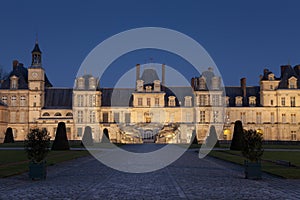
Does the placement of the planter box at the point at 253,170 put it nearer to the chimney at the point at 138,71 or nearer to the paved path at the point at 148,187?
the paved path at the point at 148,187

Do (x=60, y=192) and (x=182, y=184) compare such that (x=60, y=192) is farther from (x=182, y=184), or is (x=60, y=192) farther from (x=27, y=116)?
(x=27, y=116)

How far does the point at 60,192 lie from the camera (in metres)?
9.14

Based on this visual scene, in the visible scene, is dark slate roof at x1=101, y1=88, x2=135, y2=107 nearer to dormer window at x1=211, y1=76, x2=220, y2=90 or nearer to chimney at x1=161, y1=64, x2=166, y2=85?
chimney at x1=161, y1=64, x2=166, y2=85

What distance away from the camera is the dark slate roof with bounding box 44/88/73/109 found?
181 feet

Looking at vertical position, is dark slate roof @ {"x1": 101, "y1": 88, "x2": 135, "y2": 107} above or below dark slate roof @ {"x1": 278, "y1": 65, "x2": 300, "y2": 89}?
below

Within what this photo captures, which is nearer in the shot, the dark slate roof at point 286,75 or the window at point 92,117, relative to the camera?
the dark slate roof at point 286,75

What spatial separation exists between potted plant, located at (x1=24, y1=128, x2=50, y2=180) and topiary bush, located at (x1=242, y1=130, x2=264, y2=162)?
5519 millimetres

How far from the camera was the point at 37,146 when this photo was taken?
1185 centimetres

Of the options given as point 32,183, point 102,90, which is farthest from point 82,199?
point 102,90

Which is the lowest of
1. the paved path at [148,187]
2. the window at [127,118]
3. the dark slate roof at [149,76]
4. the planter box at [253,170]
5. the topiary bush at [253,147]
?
the paved path at [148,187]

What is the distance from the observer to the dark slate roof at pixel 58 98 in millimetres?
55031

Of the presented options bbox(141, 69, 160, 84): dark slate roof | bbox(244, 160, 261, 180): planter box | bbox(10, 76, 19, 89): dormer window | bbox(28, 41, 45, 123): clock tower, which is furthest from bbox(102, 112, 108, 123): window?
Answer: bbox(244, 160, 261, 180): planter box

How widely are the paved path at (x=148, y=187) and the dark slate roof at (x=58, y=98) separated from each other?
42.8 meters

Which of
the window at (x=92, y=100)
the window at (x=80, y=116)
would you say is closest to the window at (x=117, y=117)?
the window at (x=92, y=100)
